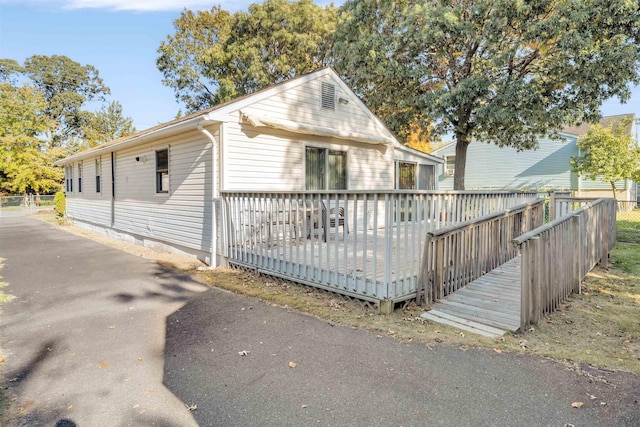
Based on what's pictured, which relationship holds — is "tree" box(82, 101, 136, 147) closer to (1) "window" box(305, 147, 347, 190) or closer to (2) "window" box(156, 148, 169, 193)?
(2) "window" box(156, 148, 169, 193)

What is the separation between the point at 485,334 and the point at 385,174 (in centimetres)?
739

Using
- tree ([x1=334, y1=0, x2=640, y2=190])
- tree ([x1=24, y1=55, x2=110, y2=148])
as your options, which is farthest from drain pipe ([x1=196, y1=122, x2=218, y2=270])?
tree ([x1=24, y1=55, x2=110, y2=148])

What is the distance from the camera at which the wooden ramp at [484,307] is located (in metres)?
3.97

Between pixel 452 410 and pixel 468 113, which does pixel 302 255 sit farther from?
pixel 468 113

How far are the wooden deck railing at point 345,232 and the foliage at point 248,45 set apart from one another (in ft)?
53.3

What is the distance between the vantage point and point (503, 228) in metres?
6.33

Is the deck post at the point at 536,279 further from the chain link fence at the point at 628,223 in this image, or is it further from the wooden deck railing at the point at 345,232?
the chain link fence at the point at 628,223

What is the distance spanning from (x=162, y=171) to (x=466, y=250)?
729cm

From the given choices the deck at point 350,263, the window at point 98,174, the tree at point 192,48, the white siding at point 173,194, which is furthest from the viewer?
the tree at point 192,48

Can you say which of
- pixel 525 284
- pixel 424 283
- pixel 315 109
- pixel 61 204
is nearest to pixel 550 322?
pixel 525 284

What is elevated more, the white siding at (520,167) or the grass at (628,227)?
the white siding at (520,167)

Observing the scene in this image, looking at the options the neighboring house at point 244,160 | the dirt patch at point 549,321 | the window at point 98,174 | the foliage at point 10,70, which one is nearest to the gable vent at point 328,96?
the neighboring house at point 244,160

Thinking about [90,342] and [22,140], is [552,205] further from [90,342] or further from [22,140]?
[22,140]

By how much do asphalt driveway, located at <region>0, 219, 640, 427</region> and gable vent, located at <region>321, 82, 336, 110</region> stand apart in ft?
20.2
